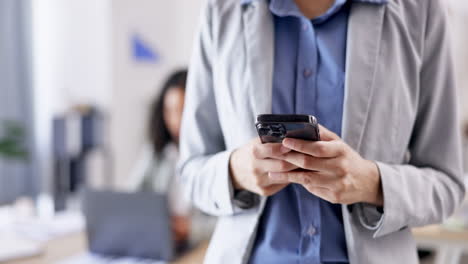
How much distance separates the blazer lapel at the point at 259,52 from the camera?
0.75 metres

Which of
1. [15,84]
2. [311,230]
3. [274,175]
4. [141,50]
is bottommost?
[15,84]

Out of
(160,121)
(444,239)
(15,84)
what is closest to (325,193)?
(444,239)

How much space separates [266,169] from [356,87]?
0.19 m

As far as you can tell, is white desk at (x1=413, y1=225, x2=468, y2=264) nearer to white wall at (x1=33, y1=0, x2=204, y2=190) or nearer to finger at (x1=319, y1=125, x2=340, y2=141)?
finger at (x1=319, y1=125, x2=340, y2=141)

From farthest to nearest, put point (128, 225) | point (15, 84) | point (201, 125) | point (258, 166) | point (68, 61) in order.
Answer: point (68, 61), point (15, 84), point (128, 225), point (201, 125), point (258, 166)

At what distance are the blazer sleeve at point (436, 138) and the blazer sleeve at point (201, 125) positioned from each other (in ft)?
0.90

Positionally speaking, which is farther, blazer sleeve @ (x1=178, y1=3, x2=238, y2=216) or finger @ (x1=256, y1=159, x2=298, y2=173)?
blazer sleeve @ (x1=178, y1=3, x2=238, y2=216)

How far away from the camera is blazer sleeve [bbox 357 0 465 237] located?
737 mm

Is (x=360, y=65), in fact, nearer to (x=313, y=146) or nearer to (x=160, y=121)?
(x=313, y=146)

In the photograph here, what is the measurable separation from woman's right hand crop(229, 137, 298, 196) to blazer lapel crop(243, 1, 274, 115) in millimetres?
75

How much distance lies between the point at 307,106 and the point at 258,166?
130 millimetres

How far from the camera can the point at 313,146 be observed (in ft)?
2.03

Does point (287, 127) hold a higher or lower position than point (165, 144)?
higher

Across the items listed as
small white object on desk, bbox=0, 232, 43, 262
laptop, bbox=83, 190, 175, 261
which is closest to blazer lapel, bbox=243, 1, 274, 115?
laptop, bbox=83, 190, 175, 261
